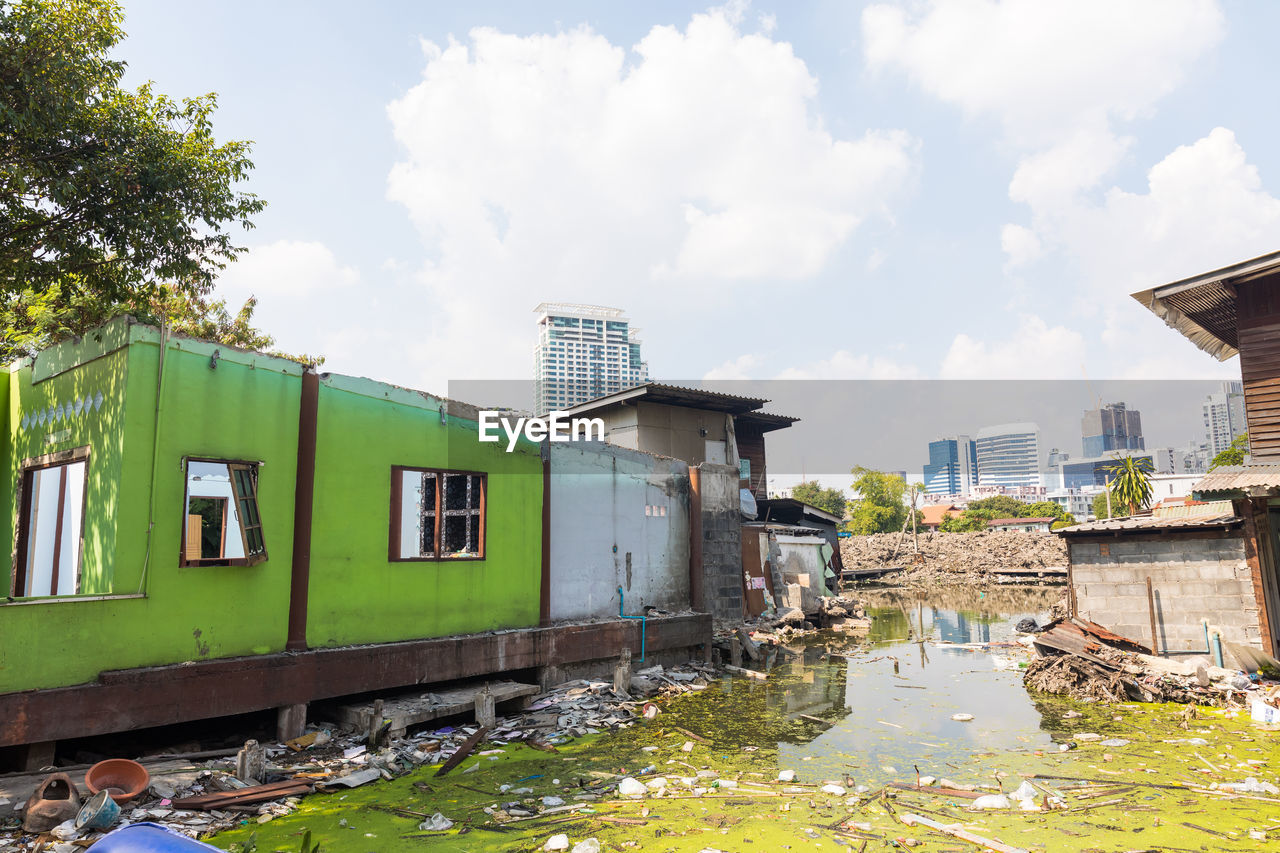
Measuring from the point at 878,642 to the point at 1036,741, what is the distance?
32.4ft

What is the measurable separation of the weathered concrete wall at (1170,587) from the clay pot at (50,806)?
15500mm

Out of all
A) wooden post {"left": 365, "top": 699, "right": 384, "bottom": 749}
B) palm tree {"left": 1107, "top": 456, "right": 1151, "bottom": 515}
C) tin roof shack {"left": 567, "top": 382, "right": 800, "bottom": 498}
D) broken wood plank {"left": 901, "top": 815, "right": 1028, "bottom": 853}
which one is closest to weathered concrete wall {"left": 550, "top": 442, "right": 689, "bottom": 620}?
wooden post {"left": 365, "top": 699, "right": 384, "bottom": 749}

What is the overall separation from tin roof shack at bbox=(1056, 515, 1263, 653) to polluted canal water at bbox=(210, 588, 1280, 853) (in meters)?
2.83

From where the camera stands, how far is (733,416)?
25.8 meters

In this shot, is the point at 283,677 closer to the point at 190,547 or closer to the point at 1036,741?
the point at 190,547

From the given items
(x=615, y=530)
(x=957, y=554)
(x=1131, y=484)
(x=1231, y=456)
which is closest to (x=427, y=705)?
(x=615, y=530)

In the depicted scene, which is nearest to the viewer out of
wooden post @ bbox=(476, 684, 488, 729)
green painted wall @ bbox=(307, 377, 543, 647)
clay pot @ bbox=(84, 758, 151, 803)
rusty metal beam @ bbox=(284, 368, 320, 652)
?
clay pot @ bbox=(84, 758, 151, 803)

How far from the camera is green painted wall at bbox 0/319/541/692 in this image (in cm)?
721

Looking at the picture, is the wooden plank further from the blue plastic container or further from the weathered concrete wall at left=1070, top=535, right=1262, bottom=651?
the weathered concrete wall at left=1070, top=535, right=1262, bottom=651

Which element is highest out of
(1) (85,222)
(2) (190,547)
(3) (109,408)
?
(1) (85,222)

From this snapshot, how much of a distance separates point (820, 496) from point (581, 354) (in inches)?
1445

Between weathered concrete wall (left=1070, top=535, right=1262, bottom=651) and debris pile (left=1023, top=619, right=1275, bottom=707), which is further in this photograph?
weathered concrete wall (left=1070, top=535, right=1262, bottom=651)

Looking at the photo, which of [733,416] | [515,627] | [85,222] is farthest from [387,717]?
[733,416]

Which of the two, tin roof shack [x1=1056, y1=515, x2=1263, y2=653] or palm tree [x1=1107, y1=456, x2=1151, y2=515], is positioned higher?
palm tree [x1=1107, y1=456, x2=1151, y2=515]
